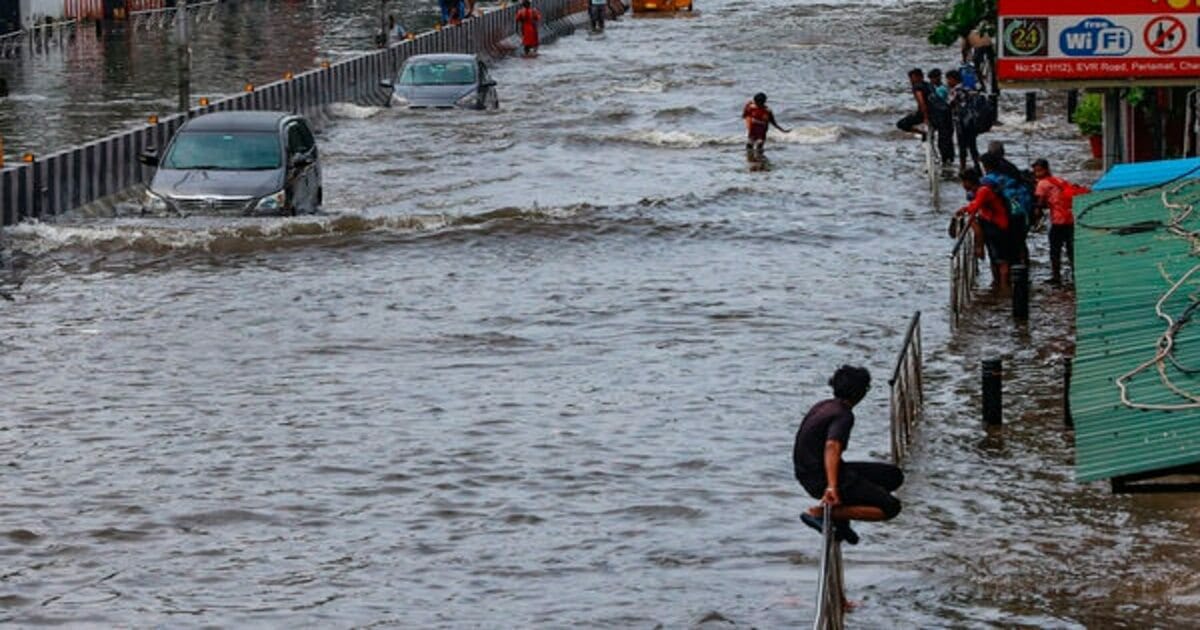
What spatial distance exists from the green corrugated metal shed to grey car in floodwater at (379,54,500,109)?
26611mm

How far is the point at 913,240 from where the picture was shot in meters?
30.9

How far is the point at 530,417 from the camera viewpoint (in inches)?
826

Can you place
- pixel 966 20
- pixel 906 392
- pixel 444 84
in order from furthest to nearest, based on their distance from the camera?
pixel 444 84
pixel 966 20
pixel 906 392

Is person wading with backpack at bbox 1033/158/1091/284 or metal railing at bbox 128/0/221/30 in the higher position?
metal railing at bbox 128/0/221/30

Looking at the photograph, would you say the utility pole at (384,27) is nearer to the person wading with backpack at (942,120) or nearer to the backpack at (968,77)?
the backpack at (968,77)

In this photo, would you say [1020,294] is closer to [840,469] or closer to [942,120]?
[840,469]

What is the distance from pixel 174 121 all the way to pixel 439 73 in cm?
1249

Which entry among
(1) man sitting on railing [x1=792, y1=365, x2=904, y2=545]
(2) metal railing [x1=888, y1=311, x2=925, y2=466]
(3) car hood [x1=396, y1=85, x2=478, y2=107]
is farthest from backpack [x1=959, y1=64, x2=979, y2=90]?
(1) man sitting on railing [x1=792, y1=365, x2=904, y2=545]

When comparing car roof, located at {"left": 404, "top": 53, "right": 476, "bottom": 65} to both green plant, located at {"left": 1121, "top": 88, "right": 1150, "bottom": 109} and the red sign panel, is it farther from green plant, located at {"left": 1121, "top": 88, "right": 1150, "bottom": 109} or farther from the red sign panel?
the red sign panel

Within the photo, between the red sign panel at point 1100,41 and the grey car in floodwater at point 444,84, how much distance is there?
2211cm

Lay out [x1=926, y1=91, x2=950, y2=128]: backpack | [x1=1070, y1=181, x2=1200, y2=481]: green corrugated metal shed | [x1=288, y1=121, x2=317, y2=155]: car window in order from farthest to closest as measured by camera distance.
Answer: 1. [x1=926, y1=91, x2=950, y2=128]: backpack
2. [x1=288, y1=121, x2=317, y2=155]: car window
3. [x1=1070, y1=181, x2=1200, y2=481]: green corrugated metal shed

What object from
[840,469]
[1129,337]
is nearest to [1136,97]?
[1129,337]

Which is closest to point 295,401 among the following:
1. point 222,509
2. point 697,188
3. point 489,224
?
point 222,509

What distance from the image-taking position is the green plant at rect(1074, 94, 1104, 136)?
37531 mm
